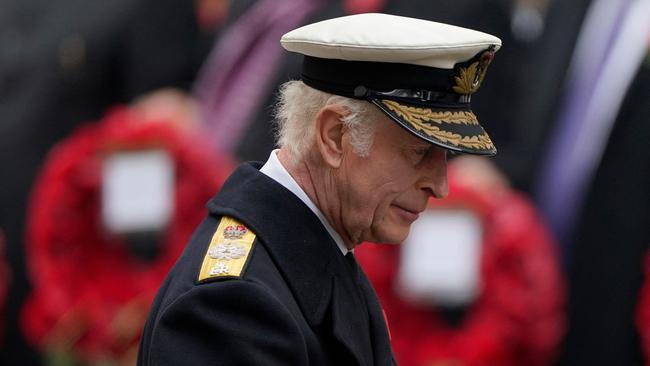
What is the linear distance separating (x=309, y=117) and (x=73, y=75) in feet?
14.8

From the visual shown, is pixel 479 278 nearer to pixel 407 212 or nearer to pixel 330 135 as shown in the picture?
pixel 407 212

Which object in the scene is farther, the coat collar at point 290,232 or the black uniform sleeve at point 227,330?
the coat collar at point 290,232

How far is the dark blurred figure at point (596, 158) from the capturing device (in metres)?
5.28

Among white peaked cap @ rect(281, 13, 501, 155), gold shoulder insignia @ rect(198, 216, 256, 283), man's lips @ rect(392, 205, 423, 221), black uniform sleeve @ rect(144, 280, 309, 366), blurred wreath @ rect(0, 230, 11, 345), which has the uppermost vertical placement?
white peaked cap @ rect(281, 13, 501, 155)

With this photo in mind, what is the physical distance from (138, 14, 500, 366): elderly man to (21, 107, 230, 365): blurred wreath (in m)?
3.12

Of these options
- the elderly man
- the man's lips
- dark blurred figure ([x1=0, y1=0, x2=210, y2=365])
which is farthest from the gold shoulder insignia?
dark blurred figure ([x1=0, y1=0, x2=210, y2=365])

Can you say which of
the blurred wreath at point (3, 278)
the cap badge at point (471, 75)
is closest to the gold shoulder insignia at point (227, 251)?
the cap badge at point (471, 75)

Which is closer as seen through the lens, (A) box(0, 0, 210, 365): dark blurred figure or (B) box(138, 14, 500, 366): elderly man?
(B) box(138, 14, 500, 366): elderly man

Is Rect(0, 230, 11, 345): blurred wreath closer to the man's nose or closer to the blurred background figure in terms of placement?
the blurred background figure

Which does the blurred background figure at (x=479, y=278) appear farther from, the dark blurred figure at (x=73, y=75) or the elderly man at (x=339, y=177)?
the elderly man at (x=339, y=177)

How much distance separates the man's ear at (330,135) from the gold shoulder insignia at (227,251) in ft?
0.67

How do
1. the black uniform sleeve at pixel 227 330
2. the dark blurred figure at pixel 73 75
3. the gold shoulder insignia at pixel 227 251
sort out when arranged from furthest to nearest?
the dark blurred figure at pixel 73 75, the gold shoulder insignia at pixel 227 251, the black uniform sleeve at pixel 227 330

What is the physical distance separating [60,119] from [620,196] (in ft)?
9.71

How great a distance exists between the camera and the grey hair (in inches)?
106
